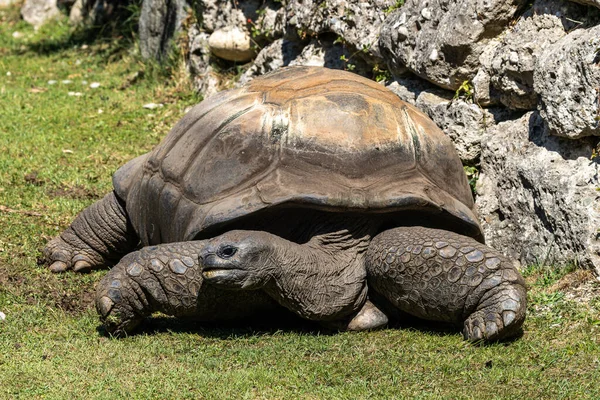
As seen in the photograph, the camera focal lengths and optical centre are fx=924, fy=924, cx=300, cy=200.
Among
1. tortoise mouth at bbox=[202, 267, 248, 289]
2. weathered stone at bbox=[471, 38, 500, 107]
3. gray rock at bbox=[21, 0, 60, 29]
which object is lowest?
gray rock at bbox=[21, 0, 60, 29]

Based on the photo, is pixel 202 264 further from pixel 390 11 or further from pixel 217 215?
pixel 390 11

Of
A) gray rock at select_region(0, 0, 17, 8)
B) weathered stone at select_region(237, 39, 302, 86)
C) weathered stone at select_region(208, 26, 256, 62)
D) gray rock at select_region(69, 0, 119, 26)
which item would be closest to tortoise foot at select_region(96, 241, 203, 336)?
weathered stone at select_region(237, 39, 302, 86)

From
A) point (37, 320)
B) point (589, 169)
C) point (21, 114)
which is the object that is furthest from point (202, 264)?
point (21, 114)

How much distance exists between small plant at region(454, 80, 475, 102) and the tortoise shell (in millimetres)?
830

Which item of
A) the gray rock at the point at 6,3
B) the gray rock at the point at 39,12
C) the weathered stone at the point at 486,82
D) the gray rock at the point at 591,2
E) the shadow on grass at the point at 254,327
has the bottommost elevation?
the gray rock at the point at 6,3

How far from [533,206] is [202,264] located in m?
1.88

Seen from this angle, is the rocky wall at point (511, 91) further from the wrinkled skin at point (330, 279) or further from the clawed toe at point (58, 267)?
the clawed toe at point (58, 267)

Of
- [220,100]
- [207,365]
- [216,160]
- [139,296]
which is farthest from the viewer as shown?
[220,100]

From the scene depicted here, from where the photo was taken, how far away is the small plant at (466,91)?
5.41m

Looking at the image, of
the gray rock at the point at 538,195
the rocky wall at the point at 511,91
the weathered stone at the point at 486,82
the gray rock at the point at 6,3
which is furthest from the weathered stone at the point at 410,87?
the gray rock at the point at 6,3

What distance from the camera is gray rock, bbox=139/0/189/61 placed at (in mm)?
8930

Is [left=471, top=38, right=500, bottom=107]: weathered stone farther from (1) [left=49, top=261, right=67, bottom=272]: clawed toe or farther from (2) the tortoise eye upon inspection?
(1) [left=49, top=261, right=67, bottom=272]: clawed toe

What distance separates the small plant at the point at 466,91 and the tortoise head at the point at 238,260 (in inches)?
78.5

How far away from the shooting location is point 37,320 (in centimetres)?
425
